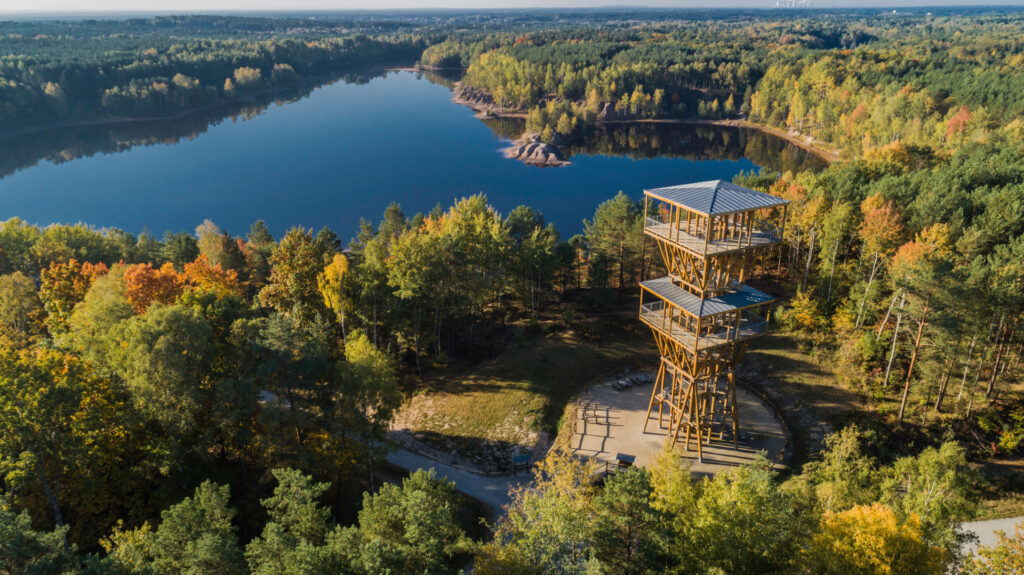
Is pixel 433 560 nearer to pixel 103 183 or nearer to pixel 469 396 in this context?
pixel 469 396

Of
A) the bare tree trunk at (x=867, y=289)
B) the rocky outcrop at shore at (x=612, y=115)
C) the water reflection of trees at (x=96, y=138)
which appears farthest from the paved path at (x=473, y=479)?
the rocky outcrop at shore at (x=612, y=115)

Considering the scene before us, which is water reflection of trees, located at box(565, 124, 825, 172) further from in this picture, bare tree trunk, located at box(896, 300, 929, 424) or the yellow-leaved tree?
the yellow-leaved tree

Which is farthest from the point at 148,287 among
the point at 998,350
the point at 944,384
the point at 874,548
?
the point at 998,350

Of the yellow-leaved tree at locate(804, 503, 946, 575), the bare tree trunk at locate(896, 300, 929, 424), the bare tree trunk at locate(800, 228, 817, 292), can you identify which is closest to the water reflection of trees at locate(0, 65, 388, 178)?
the bare tree trunk at locate(800, 228, 817, 292)

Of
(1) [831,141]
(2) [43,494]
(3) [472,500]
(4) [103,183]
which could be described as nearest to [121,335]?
(2) [43,494]

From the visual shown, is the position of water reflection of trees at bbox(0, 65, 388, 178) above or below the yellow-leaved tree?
below

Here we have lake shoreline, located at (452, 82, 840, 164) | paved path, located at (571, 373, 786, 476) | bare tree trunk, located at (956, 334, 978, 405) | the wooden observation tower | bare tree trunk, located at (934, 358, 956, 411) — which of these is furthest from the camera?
lake shoreline, located at (452, 82, 840, 164)
